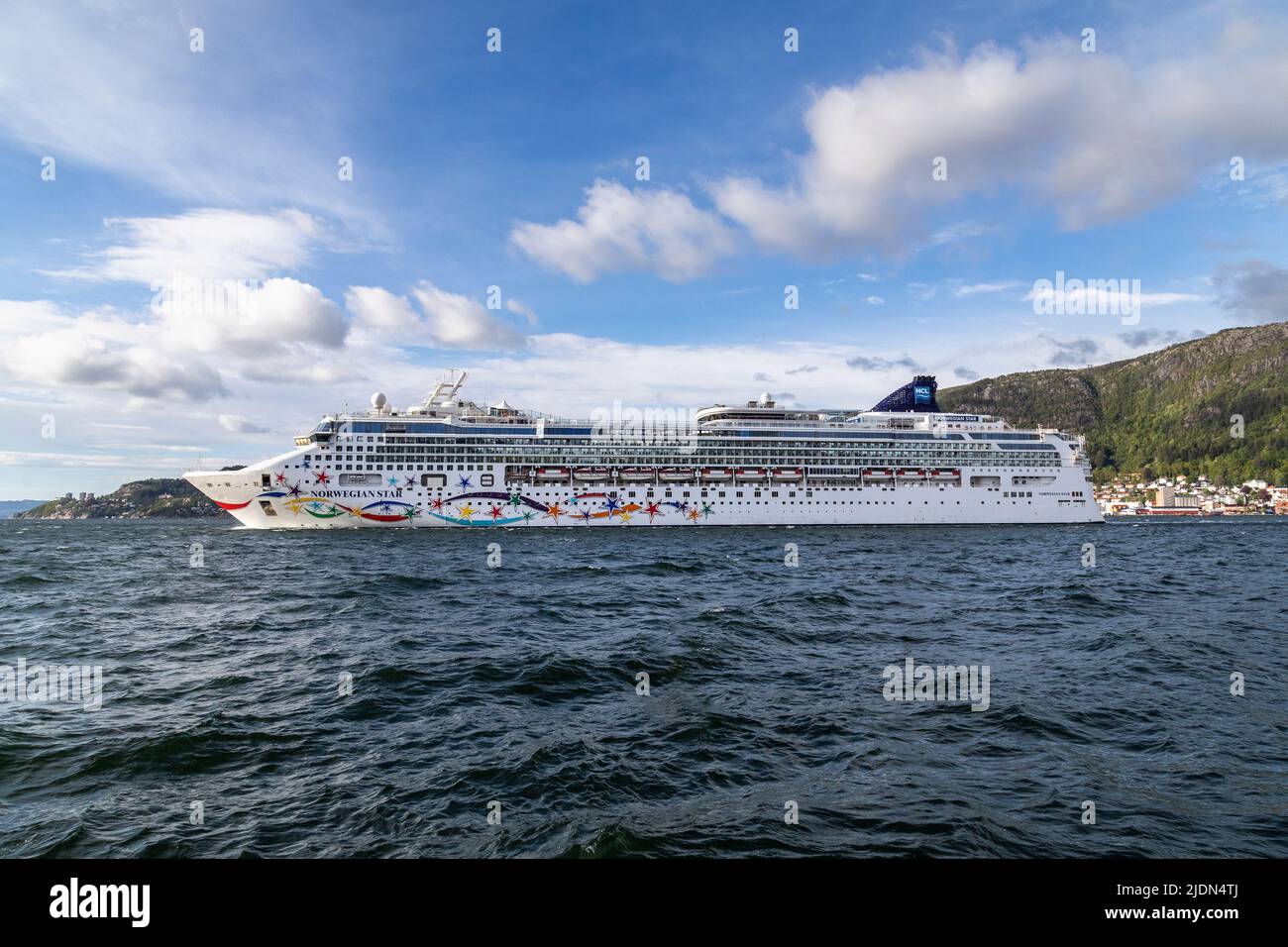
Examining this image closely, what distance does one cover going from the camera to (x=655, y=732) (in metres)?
14.2

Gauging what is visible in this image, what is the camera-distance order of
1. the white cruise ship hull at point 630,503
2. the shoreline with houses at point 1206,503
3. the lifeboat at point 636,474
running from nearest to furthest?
1. the white cruise ship hull at point 630,503
2. the lifeboat at point 636,474
3. the shoreline with houses at point 1206,503

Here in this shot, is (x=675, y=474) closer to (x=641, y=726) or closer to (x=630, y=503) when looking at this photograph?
(x=630, y=503)

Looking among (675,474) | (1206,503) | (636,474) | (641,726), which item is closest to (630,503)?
(636,474)

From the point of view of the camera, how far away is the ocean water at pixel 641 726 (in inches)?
402

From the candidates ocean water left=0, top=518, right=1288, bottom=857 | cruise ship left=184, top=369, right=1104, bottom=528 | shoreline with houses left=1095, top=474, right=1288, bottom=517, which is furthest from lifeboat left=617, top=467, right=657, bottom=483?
shoreline with houses left=1095, top=474, right=1288, bottom=517

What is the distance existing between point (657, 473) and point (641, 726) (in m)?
73.8

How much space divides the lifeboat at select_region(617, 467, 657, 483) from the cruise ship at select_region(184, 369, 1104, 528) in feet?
0.89

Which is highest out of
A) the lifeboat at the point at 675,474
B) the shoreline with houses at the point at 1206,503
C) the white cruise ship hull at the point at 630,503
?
the lifeboat at the point at 675,474

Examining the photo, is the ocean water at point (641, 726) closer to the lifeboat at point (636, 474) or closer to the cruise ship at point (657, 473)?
the cruise ship at point (657, 473)

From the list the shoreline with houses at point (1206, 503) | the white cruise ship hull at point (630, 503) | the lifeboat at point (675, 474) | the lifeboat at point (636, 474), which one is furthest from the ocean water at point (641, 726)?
the shoreline with houses at point (1206, 503)

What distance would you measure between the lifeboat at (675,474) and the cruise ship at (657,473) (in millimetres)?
137

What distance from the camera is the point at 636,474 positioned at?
87.4m
